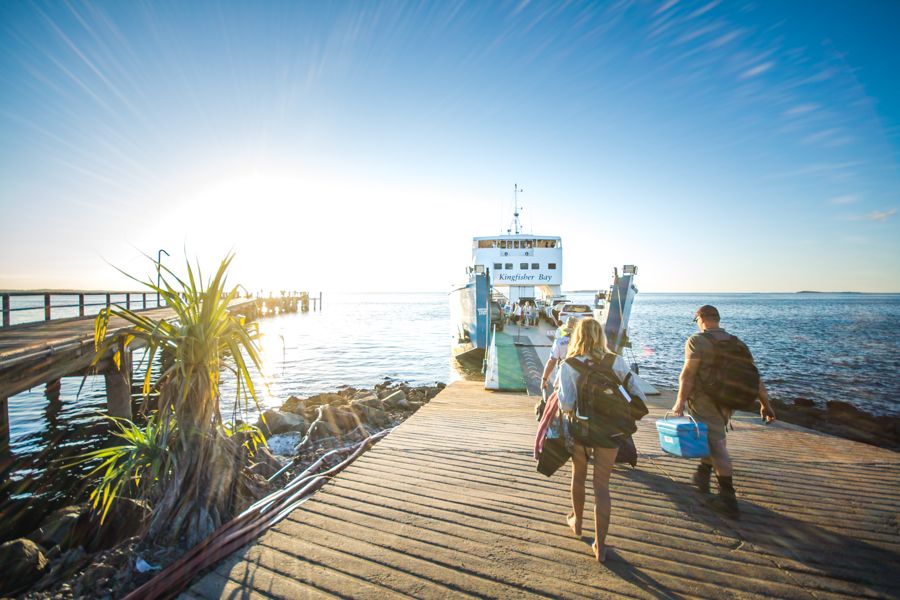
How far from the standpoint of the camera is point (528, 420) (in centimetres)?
628

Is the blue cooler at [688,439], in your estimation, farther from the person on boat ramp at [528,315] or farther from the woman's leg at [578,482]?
the person on boat ramp at [528,315]

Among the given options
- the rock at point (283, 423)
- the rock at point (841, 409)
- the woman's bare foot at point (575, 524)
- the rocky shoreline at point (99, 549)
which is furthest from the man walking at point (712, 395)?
the rock at point (841, 409)

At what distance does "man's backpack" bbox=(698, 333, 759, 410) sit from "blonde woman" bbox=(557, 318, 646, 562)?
923 mm

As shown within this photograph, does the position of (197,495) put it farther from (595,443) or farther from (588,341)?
(588,341)

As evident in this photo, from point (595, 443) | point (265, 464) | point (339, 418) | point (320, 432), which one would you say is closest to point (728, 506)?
point (595, 443)

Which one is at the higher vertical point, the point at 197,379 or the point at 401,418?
the point at 197,379

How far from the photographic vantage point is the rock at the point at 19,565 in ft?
11.5

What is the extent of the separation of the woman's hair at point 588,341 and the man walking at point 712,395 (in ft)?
3.27

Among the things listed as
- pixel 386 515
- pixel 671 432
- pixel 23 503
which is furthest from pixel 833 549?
pixel 23 503

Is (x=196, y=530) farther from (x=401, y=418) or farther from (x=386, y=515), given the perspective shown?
(x=401, y=418)

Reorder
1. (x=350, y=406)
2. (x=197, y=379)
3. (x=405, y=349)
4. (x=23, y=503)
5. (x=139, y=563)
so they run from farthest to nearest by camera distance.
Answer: (x=405, y=349)
(x=350, y=406)
(x=23, y=503)
(x=197, y=379)
(x=139, y=563)

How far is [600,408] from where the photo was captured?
269 cm

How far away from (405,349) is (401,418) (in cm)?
1544

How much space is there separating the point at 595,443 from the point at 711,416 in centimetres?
150
